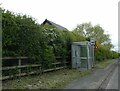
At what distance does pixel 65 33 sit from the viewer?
70.8 ft

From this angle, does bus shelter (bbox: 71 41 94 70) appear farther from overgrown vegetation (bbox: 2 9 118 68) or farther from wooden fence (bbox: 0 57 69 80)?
wooden fence (bbox: 0 57 69 80)

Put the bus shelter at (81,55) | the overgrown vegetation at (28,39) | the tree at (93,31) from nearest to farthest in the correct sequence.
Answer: the overgrown vegetation at (28,39)
the bus shelter at (81,55)
the tree at (93,31)

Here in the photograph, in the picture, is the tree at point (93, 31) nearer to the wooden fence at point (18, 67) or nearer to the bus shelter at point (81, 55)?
the bus shelter at point (81, 55)

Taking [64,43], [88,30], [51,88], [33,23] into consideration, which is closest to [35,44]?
[33,23]

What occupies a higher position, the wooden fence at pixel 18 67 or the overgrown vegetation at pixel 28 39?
the overgrown vegetation at pixel 28 39

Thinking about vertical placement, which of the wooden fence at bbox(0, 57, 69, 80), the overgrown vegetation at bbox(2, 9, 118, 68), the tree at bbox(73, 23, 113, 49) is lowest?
the wooden fence at bbox(0, 57, 69, 80)

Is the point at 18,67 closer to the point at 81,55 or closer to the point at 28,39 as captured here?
the point at 28,39

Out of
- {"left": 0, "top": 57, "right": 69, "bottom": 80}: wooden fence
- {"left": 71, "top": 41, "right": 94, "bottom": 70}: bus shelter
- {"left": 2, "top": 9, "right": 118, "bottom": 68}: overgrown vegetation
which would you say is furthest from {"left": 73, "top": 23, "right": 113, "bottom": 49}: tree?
{"left": 0, "top": 57, "right": 69, "bottom": 80}: wooden fence

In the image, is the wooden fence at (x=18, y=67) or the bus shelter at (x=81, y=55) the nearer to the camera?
the wooden fence at (x=18, y=67)

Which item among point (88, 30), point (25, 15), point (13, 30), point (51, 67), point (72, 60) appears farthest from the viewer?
point (88, 30)

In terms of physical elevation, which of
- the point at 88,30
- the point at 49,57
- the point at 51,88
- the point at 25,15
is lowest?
the point at 51,88

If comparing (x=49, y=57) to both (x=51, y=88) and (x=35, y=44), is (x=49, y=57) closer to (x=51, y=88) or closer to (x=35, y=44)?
(x=35, y=44)

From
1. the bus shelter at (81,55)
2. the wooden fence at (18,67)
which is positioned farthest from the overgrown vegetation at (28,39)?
the bus shelter at (81,55)

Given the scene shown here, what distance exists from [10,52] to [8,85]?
6.34ft
